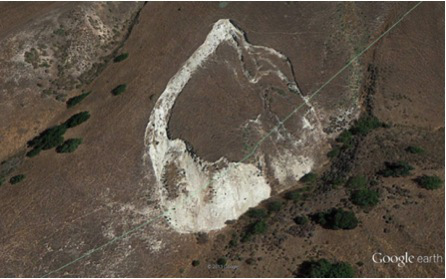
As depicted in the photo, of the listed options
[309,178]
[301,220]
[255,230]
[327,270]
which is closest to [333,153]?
[309,178]

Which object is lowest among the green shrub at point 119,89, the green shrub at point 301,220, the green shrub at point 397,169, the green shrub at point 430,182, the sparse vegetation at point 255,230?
the green shrub at point 430,182

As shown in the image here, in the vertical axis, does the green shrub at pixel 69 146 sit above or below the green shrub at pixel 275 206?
above

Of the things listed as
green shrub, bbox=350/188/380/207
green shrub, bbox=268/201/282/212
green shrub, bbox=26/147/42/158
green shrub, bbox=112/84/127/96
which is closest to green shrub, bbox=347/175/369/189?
green shrub, bbox=350/188/380/207

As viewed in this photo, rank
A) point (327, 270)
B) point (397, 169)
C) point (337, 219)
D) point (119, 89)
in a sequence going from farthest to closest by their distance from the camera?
point (119, 89)
point (397, 169)
point (337, 219)
point (327, 270)

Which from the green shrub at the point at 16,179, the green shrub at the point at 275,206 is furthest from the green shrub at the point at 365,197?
the green shrub at the point at 16,179

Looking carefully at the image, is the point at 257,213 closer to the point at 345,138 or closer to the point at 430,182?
the point at 345,138

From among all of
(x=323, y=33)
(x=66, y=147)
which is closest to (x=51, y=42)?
(x=66, y=147)

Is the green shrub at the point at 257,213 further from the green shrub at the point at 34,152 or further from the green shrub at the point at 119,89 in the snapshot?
the green shrub at the point at 34,152
